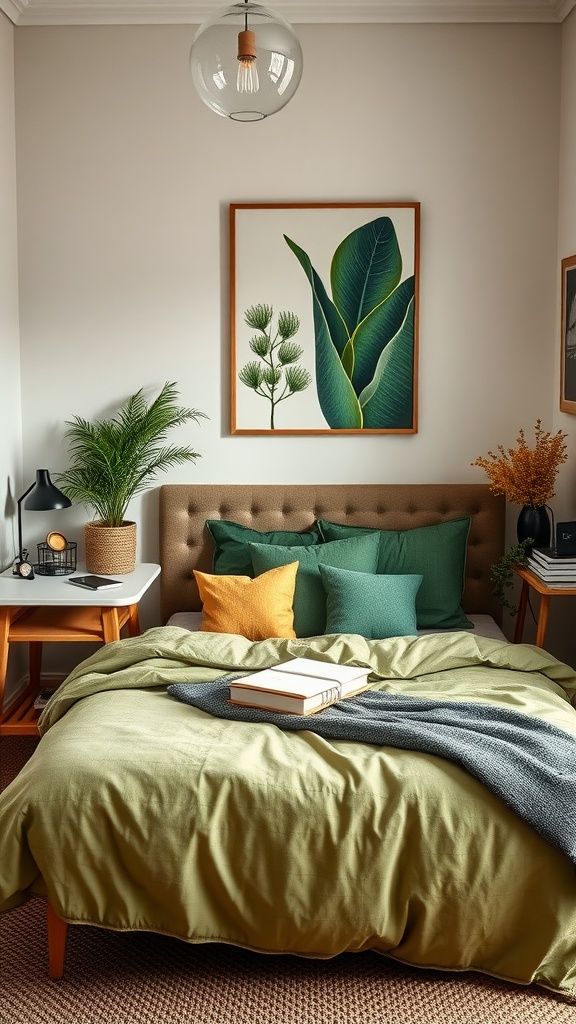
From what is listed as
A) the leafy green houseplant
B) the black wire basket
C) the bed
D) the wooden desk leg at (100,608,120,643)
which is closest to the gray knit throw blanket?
the bed

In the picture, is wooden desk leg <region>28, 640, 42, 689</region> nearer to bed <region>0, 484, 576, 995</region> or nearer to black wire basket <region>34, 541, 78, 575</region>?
black wire basket <region>34, 541, 78, 575</region>

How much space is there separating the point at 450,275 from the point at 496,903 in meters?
2.67

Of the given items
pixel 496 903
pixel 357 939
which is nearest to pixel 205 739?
pixel 357 939

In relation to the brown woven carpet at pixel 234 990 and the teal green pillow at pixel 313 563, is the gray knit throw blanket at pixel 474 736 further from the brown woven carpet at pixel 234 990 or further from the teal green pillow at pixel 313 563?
the teal green pillow at pixel 313 563

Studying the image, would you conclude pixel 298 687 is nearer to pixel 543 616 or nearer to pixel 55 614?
pixel 543 616

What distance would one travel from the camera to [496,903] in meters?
2.29

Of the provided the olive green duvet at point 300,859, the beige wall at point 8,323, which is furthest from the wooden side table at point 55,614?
the olive green duvet at point 300,859

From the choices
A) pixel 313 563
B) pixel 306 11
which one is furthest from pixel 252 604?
pixel 306 11

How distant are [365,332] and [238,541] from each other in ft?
3.41

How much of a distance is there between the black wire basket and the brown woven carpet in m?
1.72

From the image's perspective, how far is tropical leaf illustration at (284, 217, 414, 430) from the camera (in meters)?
4.13

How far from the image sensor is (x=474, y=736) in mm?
2527

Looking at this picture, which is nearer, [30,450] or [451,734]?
[451,734]

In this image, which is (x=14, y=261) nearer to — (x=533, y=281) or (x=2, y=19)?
(x=2, y=19)
